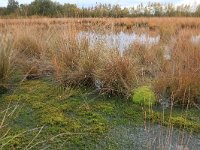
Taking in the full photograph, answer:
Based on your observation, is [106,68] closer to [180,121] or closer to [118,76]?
[118,76]

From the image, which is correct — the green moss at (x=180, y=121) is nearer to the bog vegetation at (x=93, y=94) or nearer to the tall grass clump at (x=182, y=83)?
the bog vegetation at (x=93, y=94)

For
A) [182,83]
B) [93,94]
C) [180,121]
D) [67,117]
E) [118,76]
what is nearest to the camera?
[180,121]

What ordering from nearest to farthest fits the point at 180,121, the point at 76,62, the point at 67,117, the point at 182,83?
the point at 180,121, the point at 67,117, the point at 182,83, the point at 76,62

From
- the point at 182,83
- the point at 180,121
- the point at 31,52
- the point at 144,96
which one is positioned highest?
the point at 31,52

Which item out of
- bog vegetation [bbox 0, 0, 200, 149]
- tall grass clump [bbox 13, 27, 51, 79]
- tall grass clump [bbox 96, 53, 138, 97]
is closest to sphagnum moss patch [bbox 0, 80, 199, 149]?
bog vegetation [bbox 0, 0, 200, 149]

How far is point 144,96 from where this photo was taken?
3.98m

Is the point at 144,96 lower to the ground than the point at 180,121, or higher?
higher

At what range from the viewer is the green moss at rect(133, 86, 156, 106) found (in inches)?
155

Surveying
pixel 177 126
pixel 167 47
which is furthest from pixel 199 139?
pixel 167 47

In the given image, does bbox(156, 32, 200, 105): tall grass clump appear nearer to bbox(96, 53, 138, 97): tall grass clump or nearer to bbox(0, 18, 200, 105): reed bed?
bbox(0, 18, 200, 105): reed bed

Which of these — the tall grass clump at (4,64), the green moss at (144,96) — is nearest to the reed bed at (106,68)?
the tall grass clump at (4,64)

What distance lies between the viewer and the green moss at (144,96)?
13.0 ft

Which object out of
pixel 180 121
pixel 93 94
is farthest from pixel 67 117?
pixel 180 121

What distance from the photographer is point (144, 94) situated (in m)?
4.00
